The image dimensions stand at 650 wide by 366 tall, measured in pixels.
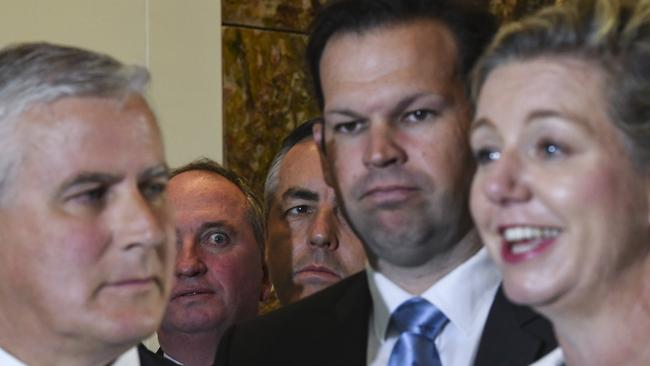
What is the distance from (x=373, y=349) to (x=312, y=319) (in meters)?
0.17

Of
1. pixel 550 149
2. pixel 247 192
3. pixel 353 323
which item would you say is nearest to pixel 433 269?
pixel 353 323

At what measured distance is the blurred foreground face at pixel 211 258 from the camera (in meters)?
4.09

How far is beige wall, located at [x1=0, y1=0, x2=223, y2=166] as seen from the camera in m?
5.34

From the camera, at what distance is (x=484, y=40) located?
10.8 ft

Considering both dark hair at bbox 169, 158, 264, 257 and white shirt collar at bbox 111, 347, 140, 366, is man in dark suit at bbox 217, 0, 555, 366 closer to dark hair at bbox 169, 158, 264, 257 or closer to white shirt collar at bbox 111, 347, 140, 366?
white shirt collar at bbox 111, 347, 140, 366

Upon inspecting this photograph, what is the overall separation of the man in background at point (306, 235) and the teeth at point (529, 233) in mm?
1464

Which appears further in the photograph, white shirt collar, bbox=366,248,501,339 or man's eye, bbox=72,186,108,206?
white shirt collar, bbox=366,248,501,339

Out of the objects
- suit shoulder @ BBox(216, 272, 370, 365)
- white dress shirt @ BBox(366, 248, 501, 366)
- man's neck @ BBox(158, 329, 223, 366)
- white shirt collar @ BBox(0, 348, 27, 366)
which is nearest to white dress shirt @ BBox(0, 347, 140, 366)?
white shirt collar @ BBox(0, 348, 27, 366)

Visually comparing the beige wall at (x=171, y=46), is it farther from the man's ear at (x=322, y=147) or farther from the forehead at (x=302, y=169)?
the man's ear at (x=322, y=147)

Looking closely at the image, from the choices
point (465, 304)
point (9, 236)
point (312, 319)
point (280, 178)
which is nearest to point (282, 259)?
point (280, 178)

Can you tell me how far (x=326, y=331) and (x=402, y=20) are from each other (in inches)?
25.2

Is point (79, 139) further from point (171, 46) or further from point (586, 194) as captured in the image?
point (171, 46)

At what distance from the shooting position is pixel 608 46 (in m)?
2.60

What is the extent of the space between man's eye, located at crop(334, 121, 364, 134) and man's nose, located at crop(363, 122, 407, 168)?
33 mm
